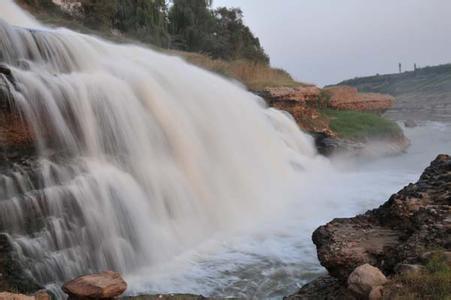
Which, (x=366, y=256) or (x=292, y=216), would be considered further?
(x=292, y=216)

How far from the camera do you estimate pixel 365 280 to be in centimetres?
404

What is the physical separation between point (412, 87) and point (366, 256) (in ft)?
201

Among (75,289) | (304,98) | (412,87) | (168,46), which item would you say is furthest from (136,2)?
(412,87)

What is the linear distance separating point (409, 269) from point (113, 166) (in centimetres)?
485

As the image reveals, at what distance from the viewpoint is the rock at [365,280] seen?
→ 3.99 m

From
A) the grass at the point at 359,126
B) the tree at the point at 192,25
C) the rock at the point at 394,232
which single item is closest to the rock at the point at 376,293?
the rock at the point at 394,232

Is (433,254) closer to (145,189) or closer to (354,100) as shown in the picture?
(145,189)

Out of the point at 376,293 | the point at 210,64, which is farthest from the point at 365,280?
the point at 210,64

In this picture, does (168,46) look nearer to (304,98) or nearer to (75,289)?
(304,98)

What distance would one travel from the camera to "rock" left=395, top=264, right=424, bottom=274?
13.0 feet

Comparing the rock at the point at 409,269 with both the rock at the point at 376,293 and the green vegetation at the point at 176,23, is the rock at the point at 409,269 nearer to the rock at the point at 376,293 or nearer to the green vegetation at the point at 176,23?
the rock at the point at 376,293

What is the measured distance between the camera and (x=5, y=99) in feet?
21.4

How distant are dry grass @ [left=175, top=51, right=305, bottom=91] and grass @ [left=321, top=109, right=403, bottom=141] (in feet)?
7.33

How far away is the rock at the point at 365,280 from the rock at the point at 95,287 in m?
2.15
